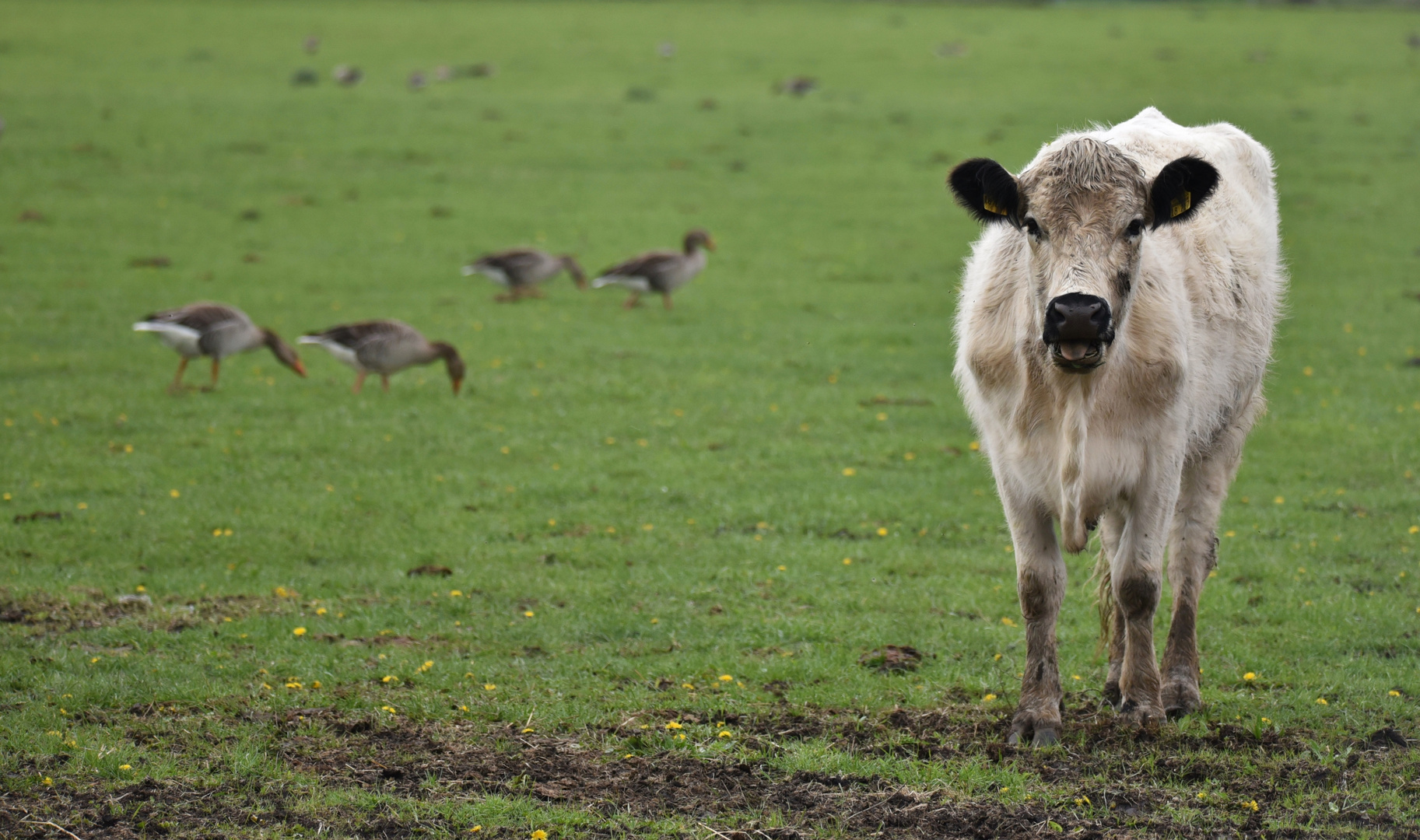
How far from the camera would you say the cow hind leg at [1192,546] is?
24.1ft

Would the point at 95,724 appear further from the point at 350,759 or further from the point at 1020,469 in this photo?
the point at 1020,469

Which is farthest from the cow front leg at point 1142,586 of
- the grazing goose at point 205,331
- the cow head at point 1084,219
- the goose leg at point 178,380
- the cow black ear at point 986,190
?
the goose leg at point 178,380

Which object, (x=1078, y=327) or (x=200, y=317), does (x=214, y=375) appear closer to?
(x=200, y=317)

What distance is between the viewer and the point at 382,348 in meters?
15.2

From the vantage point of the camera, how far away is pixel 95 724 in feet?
22.1

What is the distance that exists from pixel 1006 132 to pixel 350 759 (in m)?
28.5

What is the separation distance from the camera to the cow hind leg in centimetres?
735

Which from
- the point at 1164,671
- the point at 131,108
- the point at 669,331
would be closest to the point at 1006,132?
the point at 669,331

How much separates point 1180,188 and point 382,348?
1095 cm

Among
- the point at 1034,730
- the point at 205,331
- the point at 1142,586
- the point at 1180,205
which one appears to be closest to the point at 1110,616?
the point at 1142,586

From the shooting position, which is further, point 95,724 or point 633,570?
point 633,570

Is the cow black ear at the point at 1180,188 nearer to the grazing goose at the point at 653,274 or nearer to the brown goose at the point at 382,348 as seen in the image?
the brown goose at the point at 382,348

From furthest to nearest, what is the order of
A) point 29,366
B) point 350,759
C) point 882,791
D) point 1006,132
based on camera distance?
point 1006,132, point 29,366, point 350,759, point 882,791

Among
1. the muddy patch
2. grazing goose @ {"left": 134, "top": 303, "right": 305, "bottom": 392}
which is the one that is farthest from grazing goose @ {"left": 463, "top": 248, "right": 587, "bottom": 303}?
the muddy patch
